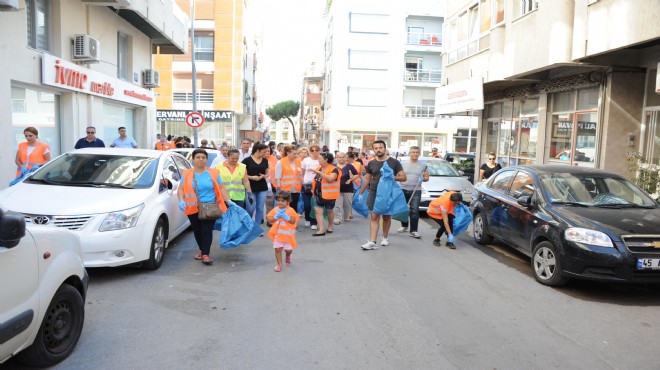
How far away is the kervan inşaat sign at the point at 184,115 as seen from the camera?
130ft

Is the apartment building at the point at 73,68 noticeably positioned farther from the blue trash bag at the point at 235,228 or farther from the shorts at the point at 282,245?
the shorts at the point at 282,245

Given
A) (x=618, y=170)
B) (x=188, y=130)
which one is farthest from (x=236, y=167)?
(x=188, y=130)

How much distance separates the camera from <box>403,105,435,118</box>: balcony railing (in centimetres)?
4866

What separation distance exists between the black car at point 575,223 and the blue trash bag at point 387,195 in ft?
5.36

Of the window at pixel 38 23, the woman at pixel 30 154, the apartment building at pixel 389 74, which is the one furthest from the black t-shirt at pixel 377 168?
the apartment building at pixel 389 74

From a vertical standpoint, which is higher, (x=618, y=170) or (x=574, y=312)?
(x=618, y=170)

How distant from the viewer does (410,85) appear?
48281 mm

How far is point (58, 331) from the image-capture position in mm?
3932

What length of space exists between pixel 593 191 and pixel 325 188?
4.38 metres

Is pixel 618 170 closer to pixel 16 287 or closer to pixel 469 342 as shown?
pixel 469 342

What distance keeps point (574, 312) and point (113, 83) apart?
14.6 metres

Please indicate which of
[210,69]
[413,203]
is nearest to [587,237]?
[413,203]

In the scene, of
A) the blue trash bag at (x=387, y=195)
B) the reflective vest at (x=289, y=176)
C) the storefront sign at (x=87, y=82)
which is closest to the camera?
the blue trash bag at (x=387, y=195)

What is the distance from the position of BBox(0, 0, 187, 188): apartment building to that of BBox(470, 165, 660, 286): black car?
8974mm
